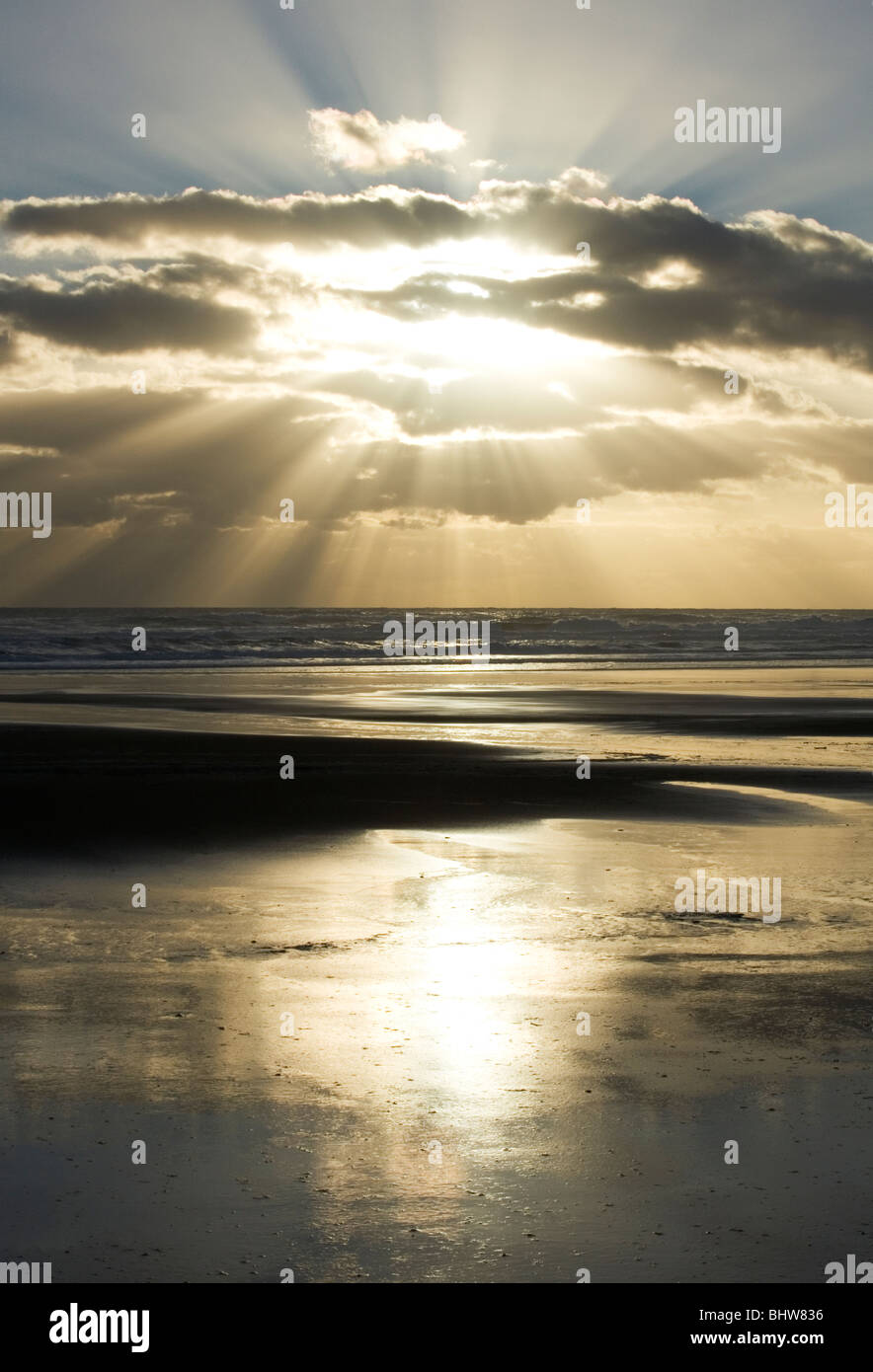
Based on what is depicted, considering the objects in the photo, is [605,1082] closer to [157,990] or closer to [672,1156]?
[672,1156]

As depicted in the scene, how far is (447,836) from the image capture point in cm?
1395

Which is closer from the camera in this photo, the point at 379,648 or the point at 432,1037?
the point at 432,1037

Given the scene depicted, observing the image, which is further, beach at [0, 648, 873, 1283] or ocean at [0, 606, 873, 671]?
ocean at [0, 606, 873, 671]

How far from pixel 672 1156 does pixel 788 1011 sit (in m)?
2.33

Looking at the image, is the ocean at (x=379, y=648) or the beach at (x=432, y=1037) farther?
the ocean at (x=379, y=648)

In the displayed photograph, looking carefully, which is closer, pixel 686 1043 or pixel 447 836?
pixel 686 1043

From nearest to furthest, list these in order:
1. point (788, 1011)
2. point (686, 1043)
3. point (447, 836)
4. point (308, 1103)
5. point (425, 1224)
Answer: point (425, 1224) < point (308, 1103) < point (686, 1043) < point (788, 1011) < point (447, 836)

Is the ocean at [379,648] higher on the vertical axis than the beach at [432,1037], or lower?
higher

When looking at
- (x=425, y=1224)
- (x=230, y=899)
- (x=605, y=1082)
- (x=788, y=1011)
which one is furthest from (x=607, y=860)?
(x=425, y=1224)

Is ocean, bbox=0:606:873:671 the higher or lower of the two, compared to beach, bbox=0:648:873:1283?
higher
